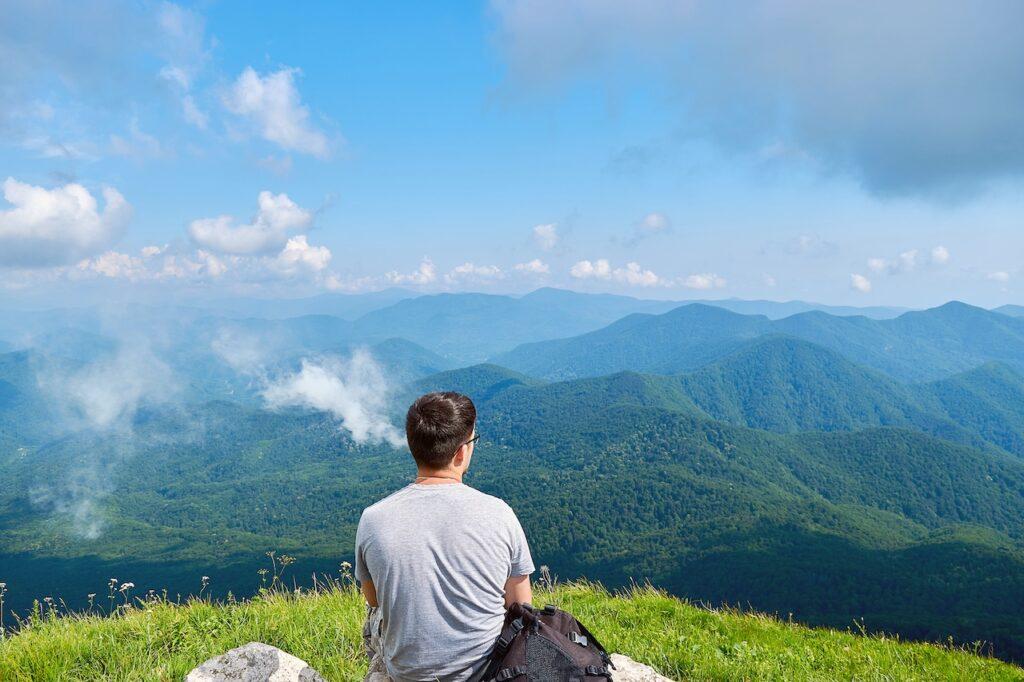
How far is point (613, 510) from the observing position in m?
199

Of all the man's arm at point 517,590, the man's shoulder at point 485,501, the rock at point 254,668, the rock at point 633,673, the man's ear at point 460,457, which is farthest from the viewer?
the rock at point 633,673

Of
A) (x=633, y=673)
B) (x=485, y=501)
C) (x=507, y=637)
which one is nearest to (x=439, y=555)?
(x=485, y=501)

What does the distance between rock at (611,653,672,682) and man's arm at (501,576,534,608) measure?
216 centimetres

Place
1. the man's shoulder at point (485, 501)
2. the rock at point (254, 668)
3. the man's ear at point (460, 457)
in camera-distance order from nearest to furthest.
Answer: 1. the man's shoulder at point (485, 501)
2. the man's ear at point (460, 457)
3. the rock at point (254, 668)

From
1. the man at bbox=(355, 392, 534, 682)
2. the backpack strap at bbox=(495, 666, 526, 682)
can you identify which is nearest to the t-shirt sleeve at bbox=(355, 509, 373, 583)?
the man at bbox=(355, 392, 534, 682)

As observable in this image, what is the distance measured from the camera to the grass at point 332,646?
564cm

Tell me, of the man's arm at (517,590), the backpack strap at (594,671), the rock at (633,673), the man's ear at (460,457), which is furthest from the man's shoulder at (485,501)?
the rock at (633,673)

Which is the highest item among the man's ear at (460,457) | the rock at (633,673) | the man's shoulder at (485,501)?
the man's ear at (460,457)

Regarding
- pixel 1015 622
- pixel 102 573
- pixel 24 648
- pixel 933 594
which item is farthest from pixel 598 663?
pixel 102 573

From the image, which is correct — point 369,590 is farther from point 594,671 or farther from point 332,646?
point 332,646

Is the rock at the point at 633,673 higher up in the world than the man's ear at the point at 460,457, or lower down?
lower down

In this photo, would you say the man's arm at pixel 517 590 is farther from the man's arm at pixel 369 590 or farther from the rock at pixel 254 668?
the rock at pixel 254 668

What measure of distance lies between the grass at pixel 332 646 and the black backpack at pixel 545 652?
270 centimetres

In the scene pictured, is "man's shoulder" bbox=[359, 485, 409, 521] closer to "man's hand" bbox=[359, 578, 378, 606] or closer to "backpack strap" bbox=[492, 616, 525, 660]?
"man's hand" bbox=[359, 578, 378, 606]
